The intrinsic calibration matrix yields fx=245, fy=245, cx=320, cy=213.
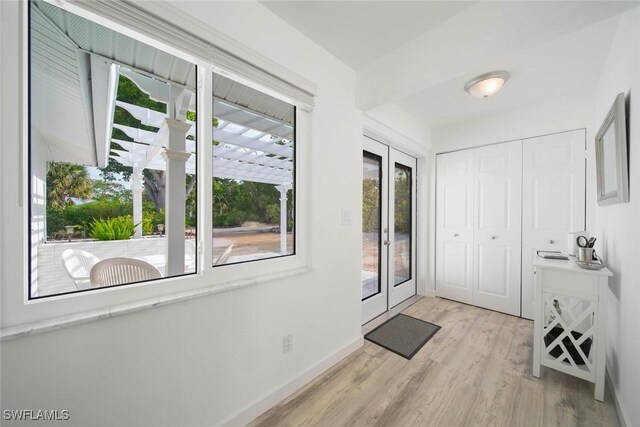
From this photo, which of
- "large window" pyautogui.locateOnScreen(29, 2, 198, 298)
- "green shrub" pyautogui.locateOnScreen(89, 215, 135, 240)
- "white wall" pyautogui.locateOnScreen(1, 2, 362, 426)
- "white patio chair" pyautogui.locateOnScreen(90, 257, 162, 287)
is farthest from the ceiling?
"white patio chair" pyautogui.locateOnScreen(90, 257, 162, 287)

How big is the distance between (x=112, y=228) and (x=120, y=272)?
0.75 feet

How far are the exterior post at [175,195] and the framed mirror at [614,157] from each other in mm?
2446

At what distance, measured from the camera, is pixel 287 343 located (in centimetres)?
167

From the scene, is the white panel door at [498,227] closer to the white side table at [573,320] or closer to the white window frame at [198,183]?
the white side table at [573,320]

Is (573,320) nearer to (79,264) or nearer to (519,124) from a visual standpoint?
(519,124)

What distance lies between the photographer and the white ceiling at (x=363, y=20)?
1.50 m

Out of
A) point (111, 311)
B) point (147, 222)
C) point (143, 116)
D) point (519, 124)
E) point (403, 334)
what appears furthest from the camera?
point (519, 124)

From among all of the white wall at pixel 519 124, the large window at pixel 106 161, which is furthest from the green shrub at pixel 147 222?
the white wall at pixel 519 124

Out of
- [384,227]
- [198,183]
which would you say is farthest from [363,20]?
[384,227]

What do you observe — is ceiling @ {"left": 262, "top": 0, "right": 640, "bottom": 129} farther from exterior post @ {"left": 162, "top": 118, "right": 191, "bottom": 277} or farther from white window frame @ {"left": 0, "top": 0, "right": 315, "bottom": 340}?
exterior post @ {"left": 162, "top": 118, "right": 191, "bottom": 277}

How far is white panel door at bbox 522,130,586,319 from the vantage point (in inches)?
99.6

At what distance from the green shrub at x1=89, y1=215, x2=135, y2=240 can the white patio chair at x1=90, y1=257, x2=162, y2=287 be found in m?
0.12

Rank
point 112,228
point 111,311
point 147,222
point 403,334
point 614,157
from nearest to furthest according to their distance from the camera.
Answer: point 111,311 < point 112,228 < point 147,222 < point 614,157 < point 403,334

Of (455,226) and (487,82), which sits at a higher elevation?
(487,82)
